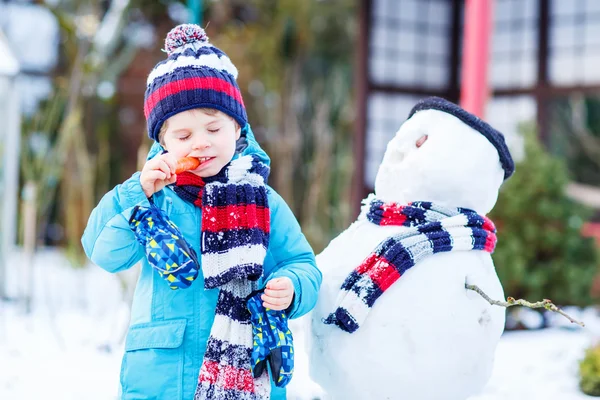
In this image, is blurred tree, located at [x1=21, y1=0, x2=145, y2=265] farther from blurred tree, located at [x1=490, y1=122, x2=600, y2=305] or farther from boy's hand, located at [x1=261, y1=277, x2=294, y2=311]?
boy's hand, located at [x1=261, y1=277, x2=294, y2=311]

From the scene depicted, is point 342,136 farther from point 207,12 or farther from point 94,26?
point 94,26

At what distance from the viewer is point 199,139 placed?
154 centimetres

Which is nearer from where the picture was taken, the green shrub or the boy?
the boy

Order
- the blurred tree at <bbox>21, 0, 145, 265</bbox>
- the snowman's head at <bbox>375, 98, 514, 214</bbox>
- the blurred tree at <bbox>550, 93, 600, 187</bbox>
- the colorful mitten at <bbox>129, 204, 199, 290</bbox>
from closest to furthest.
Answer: the colorful mitten at <bbox>129, 204, 199, 290</bbox> → the snowman's head at <bbox>375, 98, 514, 214</bbox> → the blurred tree at <bbox>21, 0, 145, 265</bbox> → the blurred tree at <bbox>550, 93, 600, 187</bbox>

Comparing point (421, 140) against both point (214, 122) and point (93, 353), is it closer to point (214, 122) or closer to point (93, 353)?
point (214, 122)

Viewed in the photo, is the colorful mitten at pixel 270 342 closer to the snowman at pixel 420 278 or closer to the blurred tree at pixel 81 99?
the snowman at pixel 420 278

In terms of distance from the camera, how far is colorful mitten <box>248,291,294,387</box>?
4.97 ft

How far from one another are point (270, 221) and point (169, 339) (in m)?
0.36

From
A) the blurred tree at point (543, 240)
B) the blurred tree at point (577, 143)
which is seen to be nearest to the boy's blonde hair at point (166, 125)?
the blurred tree at point (543, 240)

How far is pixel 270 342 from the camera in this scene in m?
1.52

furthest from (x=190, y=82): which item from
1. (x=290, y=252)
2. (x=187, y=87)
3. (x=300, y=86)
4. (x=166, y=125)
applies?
(x=300, y=86)

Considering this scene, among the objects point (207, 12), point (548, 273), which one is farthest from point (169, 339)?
point (207, 12)

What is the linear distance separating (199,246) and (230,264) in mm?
108

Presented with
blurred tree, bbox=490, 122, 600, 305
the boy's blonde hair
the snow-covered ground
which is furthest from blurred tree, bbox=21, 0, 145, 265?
the boy's blonde hair
